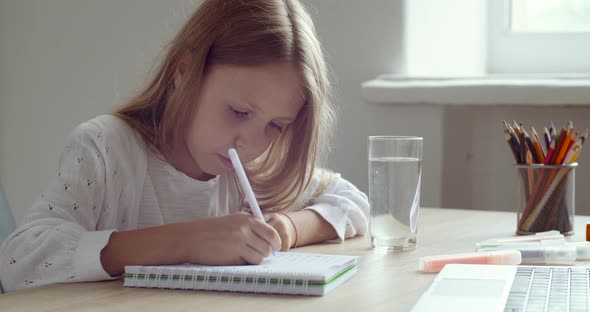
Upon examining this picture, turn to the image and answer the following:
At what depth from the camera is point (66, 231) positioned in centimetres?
97

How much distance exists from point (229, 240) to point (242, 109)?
0.88 feet

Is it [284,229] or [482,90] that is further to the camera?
[482,90]

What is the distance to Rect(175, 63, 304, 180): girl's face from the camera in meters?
1.14

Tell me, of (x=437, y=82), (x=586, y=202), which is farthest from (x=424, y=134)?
(x=586, y=202)

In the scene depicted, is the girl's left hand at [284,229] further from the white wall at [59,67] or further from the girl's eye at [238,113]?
the white wall at [59,67]

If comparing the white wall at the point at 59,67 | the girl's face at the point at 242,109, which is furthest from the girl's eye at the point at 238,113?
the white wall at the point at 59,67

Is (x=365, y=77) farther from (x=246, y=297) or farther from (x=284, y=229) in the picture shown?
(x=246, y=297)

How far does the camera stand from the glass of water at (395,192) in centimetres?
110

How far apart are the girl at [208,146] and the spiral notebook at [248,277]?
0.30ft

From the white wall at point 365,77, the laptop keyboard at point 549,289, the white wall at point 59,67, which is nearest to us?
the laptop keyboard at point 549,289

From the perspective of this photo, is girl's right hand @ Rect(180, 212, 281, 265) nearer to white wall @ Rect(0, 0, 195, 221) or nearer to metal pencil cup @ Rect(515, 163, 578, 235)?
metal pencil cup @ Rect(515, 163, 578, 235)

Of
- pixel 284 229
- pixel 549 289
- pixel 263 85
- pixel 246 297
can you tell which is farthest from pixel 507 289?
pixel 263 85

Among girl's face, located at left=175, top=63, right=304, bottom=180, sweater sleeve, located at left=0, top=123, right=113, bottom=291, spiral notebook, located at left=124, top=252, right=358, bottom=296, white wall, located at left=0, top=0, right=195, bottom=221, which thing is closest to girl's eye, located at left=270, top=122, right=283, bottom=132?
girl's face, located at left=175, top=63, right=304, bottom=180

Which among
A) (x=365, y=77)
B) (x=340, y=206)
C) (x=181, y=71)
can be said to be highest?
(x=181, y=71)
